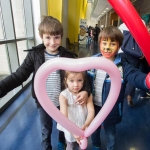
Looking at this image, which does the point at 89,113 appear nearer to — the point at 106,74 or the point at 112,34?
the point at 106,74

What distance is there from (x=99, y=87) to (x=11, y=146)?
45.3 inches

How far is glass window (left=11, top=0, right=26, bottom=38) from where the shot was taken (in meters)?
2.65

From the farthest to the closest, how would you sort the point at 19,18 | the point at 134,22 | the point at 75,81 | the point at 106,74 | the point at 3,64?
1. the point at 19,18
2. the point at 3,64
3. the point at 106,74
4. the point at 75,81
5. the point at 134,22

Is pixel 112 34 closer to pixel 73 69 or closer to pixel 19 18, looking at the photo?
pixel 73 69

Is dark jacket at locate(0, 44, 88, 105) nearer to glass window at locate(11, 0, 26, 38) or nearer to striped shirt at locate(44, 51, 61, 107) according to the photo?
striped shirt at locate(44, 51, 61, 107)

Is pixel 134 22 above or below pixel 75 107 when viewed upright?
above

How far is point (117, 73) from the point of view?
0.56 m

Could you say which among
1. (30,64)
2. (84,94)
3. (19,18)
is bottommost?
(84,94)

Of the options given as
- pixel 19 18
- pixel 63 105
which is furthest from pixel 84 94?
pixel 19 18

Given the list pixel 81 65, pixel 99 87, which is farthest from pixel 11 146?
pixel 81 65

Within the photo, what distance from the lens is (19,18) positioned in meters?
2.79

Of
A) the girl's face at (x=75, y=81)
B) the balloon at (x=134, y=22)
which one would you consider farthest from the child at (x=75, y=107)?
the balloon at (x=134, y=22)

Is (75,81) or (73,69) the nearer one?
(73,69)

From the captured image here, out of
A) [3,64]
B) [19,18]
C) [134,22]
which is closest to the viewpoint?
[134,22]
